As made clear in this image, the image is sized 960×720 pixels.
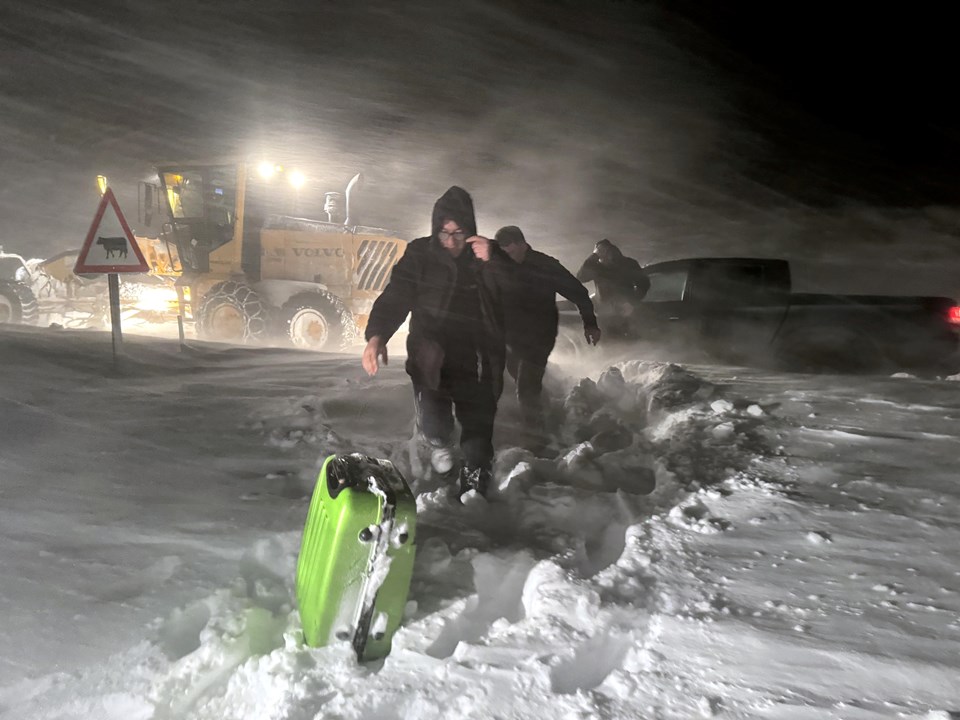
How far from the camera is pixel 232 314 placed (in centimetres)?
1009

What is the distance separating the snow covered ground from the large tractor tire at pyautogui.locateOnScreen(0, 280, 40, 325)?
900 centimetres

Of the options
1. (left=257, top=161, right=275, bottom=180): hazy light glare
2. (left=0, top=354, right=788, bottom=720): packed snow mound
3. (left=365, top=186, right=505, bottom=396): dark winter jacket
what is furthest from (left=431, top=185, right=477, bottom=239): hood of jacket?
(left=257, top=161, right=275, bottom=180): hazy light glare

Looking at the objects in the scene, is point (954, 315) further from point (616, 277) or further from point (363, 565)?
point (363, 565)

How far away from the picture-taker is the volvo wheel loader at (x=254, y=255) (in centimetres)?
1014

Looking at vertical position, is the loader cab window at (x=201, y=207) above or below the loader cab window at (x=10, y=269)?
above

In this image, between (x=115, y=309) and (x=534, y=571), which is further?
(x=115, y=309)

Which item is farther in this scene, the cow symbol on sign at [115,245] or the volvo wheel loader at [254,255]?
the volvo wheel loader at [254,255]

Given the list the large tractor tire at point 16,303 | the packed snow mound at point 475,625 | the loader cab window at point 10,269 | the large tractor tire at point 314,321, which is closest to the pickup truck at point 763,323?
the packed snow mound at point 475,625

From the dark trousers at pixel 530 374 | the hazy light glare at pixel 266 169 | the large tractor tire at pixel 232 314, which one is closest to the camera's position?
the dark trousers at pixel 530 374

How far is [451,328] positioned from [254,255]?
8225 mm

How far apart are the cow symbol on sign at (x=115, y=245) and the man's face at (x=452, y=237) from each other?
145 inches

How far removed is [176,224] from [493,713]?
11208 mm

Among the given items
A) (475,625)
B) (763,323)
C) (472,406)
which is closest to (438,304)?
(472,406)

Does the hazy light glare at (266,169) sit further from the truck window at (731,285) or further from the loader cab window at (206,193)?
the truck window at (731,285)
